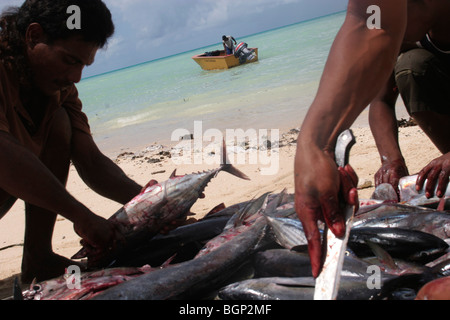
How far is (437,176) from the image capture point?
3.36m

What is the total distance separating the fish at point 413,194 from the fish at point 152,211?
5.64 feet

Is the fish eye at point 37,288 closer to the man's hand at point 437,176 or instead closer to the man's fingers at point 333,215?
the man's fingers at point 333,215

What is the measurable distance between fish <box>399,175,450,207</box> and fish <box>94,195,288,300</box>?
1.33 meters

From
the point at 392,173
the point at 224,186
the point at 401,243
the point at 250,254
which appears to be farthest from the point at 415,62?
the point at 224,186

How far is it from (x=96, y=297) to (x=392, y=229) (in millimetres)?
1854

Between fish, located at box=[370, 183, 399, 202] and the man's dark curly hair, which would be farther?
fish, located at box=[370, 183, 399, 202]

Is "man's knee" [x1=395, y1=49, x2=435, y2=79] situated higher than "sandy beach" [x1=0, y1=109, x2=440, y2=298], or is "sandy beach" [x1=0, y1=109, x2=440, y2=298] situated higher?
"man's knee" [x1=395, y1=49, x2=435, y2=79]

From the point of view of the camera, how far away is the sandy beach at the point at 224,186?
4625 mm

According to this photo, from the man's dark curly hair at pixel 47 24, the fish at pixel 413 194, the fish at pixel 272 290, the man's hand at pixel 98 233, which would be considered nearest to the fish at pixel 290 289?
the fish at pixel 272 290

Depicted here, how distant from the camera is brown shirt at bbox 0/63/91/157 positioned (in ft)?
10.9

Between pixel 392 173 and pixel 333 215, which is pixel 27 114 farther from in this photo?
pixel 392 173

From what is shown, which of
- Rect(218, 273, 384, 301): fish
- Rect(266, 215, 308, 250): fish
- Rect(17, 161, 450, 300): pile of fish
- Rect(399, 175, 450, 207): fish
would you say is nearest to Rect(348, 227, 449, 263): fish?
Rect(17, 161, 450, 300): pile of fish

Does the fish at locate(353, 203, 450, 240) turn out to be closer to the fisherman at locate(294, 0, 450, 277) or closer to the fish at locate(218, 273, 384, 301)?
the fish at locate(218, 273, 384, 301)
